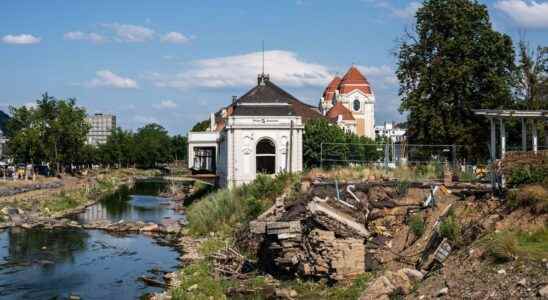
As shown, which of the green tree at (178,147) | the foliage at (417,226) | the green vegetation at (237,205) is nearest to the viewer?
the foliage at (417,226)

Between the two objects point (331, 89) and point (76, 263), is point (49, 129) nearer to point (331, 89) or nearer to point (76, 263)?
point (331, 89)

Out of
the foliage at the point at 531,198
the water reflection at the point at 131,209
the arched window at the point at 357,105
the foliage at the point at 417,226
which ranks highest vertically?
the arched window at the point at 357,105

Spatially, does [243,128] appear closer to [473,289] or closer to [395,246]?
[395,246]

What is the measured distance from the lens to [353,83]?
355ft

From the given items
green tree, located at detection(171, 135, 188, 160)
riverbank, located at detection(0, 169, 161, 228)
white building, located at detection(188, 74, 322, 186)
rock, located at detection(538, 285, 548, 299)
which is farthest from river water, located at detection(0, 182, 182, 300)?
green tree, located at detection(171, 135, 188, 160)

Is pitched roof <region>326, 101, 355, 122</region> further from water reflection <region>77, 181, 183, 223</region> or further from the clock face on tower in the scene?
water reflection <region>77, 181, 183, 223</region>

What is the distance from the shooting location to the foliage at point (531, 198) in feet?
64.4

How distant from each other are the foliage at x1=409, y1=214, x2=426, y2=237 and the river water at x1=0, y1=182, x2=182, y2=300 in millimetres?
10206

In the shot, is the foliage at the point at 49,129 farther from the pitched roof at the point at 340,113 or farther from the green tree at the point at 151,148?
the green tree at the point at 151,148

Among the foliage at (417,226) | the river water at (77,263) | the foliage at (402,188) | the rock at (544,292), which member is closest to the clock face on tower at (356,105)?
the river water at (77,263)

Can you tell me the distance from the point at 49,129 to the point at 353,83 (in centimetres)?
4762

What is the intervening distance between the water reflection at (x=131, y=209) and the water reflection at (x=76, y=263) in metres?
9.98

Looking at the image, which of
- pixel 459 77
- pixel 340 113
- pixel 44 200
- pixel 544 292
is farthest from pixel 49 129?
pixel 544 292

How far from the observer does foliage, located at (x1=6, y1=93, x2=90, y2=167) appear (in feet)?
292
